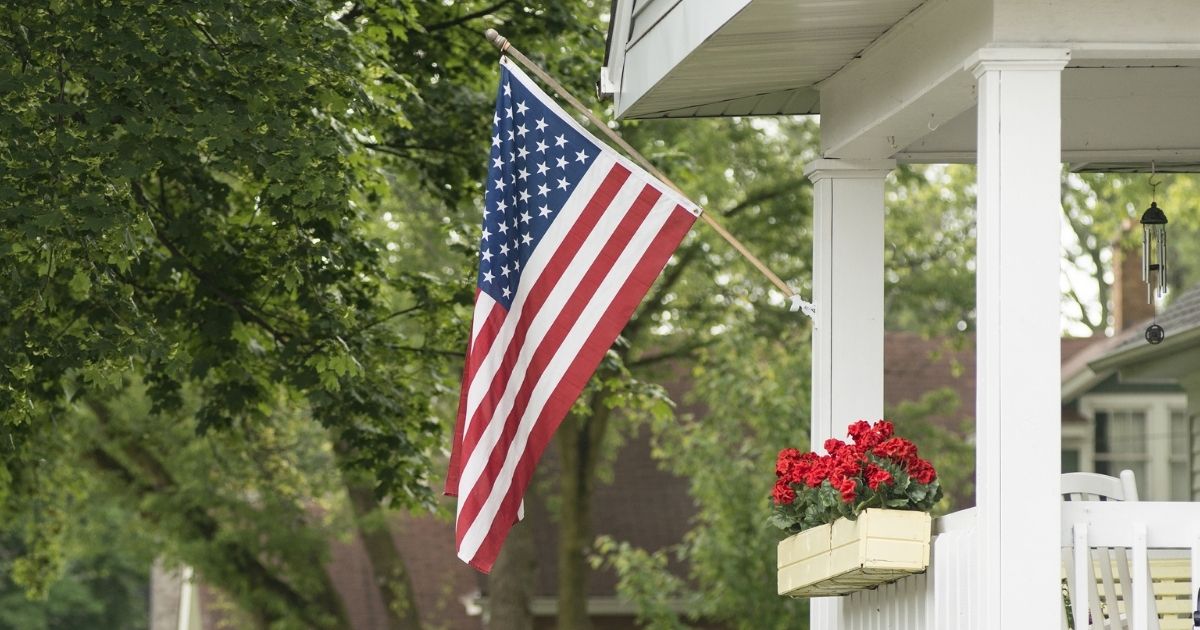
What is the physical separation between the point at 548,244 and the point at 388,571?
15.6 m

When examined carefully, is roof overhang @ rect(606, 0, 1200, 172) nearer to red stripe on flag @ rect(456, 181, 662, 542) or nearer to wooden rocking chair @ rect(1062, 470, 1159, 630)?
red stripe on flag @ rect(456, 181, 662, 542)

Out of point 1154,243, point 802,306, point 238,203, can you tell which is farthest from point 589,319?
point 238,203

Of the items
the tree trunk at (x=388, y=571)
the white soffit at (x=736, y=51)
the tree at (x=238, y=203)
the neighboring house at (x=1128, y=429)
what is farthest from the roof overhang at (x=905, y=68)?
the neighboring house at (x=1128, y=429)

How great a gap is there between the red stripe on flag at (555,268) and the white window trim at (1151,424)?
792 inches

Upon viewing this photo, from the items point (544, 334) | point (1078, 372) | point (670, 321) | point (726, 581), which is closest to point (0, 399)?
point (544, 334)

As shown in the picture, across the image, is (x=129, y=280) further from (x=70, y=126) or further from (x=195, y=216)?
(x=70, y=126)

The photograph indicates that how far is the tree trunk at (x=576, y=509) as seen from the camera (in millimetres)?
22547

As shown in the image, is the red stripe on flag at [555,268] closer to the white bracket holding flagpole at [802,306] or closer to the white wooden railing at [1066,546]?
the white bracket holding flagpole at [802,306]

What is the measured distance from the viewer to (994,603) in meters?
5.36

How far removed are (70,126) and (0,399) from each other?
148cm

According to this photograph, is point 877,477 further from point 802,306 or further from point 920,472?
point 802,306

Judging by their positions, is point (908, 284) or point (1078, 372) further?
point (1078, 372)

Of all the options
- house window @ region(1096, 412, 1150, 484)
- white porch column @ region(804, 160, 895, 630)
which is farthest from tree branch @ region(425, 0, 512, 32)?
house window @ region(1096, 412, 1150, 484)

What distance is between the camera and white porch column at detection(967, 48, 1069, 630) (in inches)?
211
